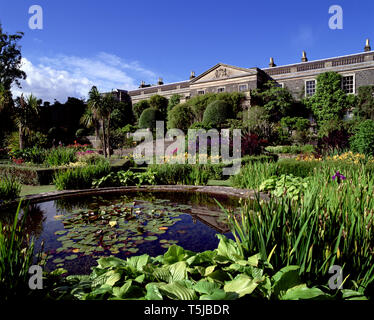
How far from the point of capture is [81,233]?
3.41m

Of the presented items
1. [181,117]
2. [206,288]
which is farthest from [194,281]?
[181,117]

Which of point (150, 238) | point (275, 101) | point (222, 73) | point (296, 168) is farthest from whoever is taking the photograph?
point (222, 73)

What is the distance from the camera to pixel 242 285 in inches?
58.5

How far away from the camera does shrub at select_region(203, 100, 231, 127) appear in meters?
22.1

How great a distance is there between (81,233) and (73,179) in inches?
129

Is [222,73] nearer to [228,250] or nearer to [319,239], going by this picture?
[228,250]

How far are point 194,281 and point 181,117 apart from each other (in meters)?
23.2

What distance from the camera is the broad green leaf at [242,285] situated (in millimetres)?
1430

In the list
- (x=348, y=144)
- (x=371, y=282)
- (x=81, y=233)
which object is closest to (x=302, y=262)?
(x=371, y=282)

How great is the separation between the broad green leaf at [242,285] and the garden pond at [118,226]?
55.0 inches

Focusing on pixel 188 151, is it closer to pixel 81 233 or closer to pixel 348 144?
pixel 348 144

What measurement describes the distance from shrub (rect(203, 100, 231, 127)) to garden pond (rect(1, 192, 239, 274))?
17166 millimetres

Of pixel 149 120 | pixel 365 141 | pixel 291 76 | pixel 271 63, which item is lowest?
pixel 365 141

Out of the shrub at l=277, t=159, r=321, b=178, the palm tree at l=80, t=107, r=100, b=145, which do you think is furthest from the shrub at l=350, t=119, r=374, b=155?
the palm tree at l=80, t=107, r=100, b=145
